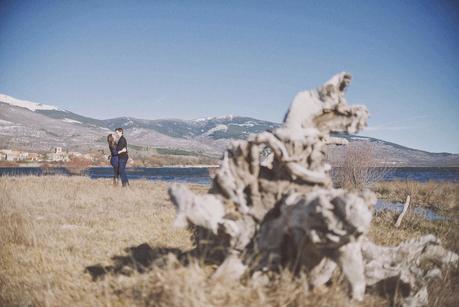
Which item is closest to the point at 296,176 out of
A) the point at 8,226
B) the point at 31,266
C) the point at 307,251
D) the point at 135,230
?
the point at 307,251

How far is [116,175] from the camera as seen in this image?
15180 mm

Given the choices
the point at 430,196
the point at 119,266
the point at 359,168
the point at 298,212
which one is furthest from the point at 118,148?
the point at 430,196

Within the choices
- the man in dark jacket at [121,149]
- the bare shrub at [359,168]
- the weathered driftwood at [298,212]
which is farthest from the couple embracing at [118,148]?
the bare shrub at [359,168]

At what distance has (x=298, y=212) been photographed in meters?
3.29

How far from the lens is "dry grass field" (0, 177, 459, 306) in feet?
10.9

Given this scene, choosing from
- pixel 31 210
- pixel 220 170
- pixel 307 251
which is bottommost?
pixel 31 210

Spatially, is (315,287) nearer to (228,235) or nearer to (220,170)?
(228,235)

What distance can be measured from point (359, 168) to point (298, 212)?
16.9m

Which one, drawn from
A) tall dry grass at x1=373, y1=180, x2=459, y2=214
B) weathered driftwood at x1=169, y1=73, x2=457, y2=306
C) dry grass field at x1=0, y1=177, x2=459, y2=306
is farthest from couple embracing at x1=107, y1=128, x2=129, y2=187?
tall dry grass at x1=373, y1=180, x2=459, y2=214

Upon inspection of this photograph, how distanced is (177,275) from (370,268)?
2466mm

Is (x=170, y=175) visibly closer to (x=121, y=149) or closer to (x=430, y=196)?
(x=430, y=196)

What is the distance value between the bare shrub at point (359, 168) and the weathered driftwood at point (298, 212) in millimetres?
15084

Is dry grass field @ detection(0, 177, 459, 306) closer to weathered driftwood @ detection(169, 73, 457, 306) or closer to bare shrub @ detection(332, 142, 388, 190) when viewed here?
weathered driftwood @ detection(169, 73, 457, 306)

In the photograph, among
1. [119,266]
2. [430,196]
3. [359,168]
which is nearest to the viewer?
[119,266]
